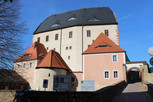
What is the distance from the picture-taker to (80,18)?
1350 inches

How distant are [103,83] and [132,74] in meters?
11.9

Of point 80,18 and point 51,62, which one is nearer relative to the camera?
point 51,62

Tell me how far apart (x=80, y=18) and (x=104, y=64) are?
43.5ft

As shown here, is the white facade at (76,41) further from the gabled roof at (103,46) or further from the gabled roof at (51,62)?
the gabled roof at (51,62)

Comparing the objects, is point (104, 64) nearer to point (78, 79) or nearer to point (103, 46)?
point (103, 46)

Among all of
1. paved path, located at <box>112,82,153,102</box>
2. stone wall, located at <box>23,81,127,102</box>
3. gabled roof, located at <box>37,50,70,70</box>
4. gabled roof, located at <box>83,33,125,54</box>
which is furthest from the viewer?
gabled roof, located at <box>83,33,125,54</box>

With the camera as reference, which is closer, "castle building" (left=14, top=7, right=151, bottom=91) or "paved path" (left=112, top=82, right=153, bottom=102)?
"paved path" (left=112, top=82, right=153, bottom=102)

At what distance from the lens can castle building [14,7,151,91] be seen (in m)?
25.2

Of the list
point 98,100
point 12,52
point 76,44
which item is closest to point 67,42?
point 76,44

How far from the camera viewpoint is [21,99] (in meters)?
10.2

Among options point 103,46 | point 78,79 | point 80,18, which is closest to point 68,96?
point 78,79

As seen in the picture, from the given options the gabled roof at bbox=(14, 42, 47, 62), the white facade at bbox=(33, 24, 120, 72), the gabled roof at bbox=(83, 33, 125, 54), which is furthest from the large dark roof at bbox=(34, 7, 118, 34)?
the gabled roof at bbox=(14, 42, 47, 62)

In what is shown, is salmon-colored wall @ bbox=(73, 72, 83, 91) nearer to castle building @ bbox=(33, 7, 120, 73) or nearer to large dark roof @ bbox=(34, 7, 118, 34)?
castle building @ bbox=(33, 7, 120, 73)

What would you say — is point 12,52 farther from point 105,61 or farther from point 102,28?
point 102,28
